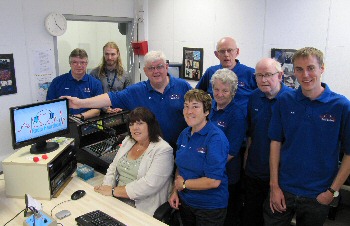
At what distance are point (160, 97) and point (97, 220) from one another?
117 centimetres

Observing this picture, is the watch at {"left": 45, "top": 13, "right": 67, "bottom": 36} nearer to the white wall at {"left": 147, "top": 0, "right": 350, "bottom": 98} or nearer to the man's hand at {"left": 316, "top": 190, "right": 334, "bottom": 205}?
the white wall at {"left": 147, "top": 0, "right": 350, "bottom": 98}

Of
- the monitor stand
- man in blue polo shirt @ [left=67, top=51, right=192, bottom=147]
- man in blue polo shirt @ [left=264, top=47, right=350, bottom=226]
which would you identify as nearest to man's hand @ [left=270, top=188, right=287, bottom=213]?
man in blue polo shirt @ [left=264, top=47, right=350, bottom=226]

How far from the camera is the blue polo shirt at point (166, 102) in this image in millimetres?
2576

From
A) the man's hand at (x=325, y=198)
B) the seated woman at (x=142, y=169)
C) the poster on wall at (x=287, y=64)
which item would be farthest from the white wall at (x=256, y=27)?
the seated woman at (x=142, y=169)

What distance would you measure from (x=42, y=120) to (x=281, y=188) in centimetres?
163

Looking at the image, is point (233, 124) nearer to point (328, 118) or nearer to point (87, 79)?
point (328, 118)

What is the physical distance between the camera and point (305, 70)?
1.78 metres

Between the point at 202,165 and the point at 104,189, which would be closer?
the point at 202,165

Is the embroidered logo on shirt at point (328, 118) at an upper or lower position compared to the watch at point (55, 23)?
lower

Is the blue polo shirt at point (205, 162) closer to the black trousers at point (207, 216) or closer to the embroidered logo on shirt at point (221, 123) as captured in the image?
the black trousers at point (207, 216)

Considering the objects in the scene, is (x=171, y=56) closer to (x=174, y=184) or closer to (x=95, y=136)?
(x=95, y=136)

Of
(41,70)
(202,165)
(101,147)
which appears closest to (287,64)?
(202,165)

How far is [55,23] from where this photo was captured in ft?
12.7

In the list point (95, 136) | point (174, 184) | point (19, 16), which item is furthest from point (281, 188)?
point (19, 16)
